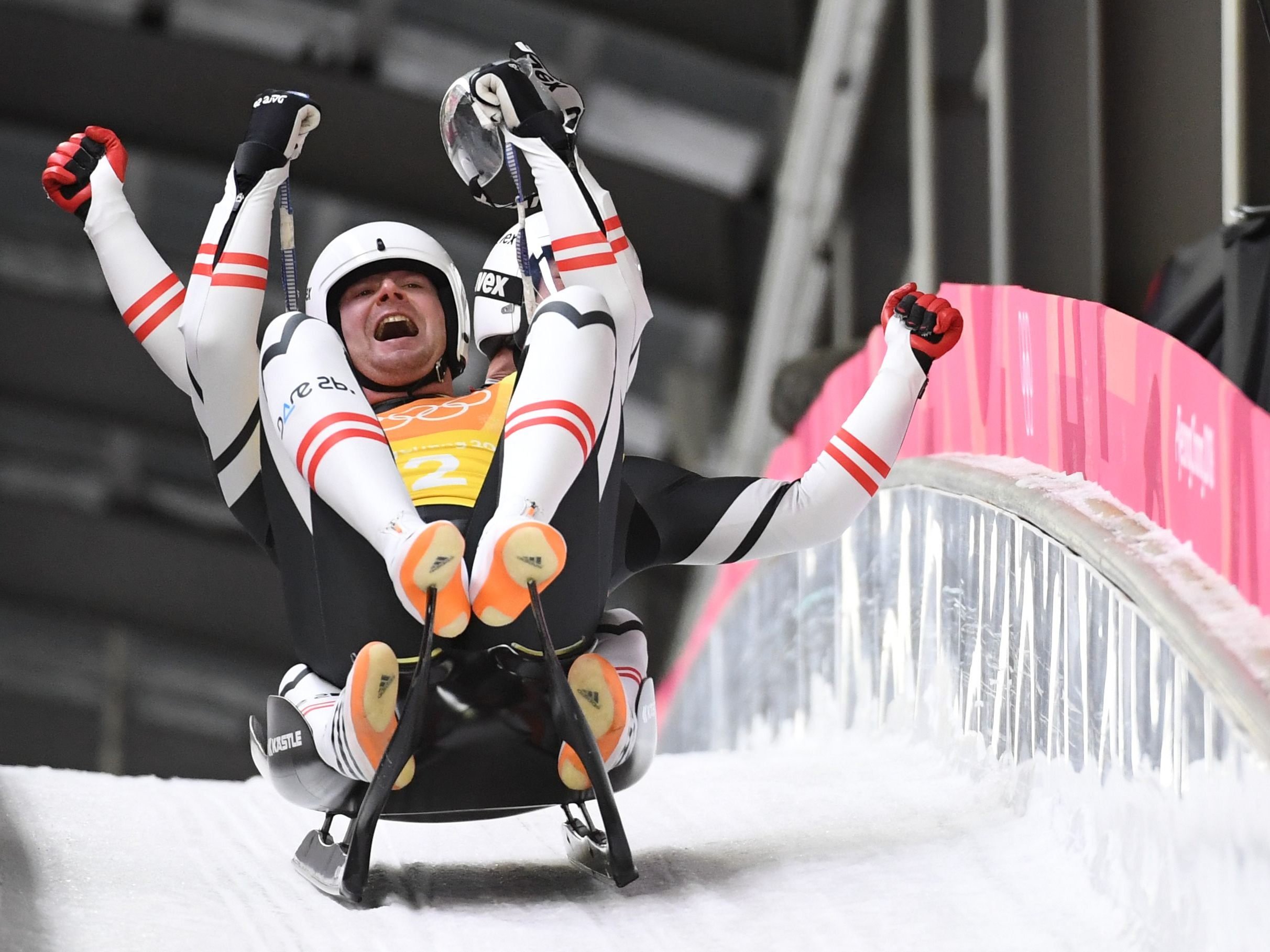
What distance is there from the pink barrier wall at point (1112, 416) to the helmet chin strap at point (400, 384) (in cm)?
110

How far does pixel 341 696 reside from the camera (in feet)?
8.55

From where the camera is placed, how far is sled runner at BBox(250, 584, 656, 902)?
2559 millimetres

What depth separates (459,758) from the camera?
2.65 meters

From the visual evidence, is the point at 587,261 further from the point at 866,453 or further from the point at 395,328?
the point at 866,453

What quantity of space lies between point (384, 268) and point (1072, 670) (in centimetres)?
134

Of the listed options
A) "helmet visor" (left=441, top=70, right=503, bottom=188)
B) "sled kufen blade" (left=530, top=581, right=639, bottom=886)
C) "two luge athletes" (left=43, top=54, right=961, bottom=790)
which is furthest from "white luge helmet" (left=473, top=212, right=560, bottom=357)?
"sled kufen blade" (left=530, top=581, right=639, bottom=886)

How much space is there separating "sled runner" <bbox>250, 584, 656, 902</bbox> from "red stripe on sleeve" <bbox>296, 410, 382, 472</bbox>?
35 centimetres

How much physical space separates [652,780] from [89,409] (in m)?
9.86

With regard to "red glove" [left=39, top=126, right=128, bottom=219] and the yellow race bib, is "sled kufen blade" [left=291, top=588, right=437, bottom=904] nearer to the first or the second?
the yellow race bib

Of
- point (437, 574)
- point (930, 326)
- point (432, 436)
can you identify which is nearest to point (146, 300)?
point (432, 436)

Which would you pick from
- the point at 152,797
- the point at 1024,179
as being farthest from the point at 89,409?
the point at 152,797

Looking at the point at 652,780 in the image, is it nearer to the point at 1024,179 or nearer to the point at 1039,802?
the point at 1039,802

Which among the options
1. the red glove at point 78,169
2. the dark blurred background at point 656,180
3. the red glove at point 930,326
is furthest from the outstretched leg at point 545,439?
the dark blurred background at point 656,180

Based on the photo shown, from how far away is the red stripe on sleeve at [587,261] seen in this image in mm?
2881
